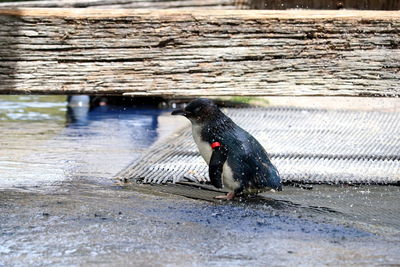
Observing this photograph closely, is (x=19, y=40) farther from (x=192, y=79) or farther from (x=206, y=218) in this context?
(x=206, y=218)

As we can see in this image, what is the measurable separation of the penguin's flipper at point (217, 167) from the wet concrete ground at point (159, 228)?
0.19 metres

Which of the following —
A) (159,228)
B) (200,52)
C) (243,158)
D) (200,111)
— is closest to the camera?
(159,228)

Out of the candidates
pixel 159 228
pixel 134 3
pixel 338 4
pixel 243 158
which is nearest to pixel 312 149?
pixel 338 4

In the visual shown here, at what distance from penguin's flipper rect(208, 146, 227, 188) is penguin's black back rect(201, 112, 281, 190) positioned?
59 millimetres

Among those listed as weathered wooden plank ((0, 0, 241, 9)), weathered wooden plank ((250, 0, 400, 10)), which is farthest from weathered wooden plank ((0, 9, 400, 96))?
weathered wooden plank ((0, 0, 241, 9))

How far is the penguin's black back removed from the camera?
4.75m

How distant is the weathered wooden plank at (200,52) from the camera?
423 cm

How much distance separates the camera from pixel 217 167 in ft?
15.4

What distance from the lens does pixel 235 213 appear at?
4.24 metres

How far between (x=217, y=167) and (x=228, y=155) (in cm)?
12

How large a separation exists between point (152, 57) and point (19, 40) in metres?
0.73

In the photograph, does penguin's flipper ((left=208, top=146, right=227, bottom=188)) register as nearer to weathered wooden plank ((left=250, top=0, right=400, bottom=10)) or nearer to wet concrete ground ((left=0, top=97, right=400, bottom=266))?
wet concrete ground ((left=0, top=97, right=400, bottom=266))

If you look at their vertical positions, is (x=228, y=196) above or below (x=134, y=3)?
below

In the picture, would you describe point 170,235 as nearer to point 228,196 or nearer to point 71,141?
point 228,196
